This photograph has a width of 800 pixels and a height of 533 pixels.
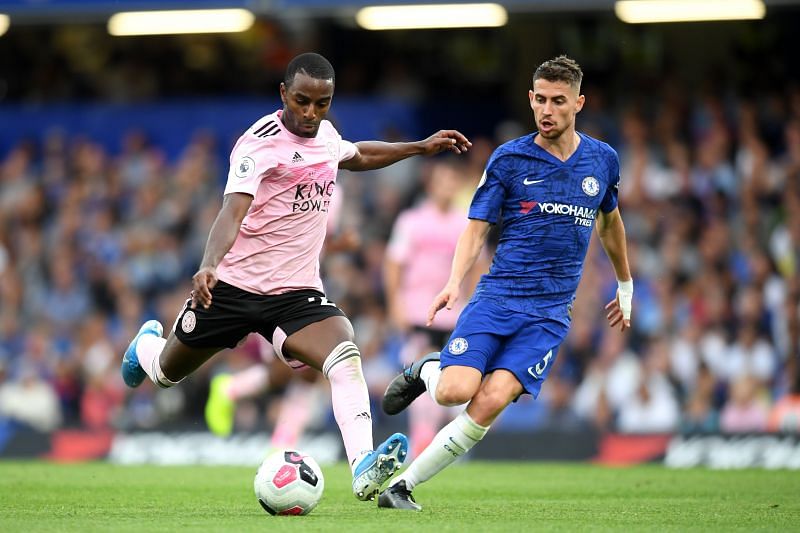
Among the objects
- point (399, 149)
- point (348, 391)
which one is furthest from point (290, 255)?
point (399, 149)

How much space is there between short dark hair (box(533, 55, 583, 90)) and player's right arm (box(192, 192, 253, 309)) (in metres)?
1.83

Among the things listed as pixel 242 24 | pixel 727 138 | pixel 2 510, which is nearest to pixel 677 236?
pixel 727 138

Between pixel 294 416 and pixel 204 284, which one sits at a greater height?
pixel 204 284

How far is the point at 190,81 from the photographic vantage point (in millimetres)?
21328

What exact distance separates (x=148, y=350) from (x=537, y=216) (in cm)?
282

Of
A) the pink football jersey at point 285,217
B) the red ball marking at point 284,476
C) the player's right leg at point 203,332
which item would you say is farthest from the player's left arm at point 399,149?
the red ball marking at point 284,476

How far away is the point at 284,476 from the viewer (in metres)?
7.58

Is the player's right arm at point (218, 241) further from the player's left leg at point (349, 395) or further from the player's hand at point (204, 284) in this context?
the player's left leg at point (349, 395)

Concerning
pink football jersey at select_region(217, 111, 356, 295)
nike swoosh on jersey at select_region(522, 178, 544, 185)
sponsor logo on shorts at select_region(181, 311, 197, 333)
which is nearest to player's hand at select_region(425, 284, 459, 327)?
nike swoosh on jersey at select_region(522, 178, 544, 185)

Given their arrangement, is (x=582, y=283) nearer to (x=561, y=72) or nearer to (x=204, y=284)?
(x=561, y=72)

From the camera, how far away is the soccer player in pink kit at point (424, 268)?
504 inches

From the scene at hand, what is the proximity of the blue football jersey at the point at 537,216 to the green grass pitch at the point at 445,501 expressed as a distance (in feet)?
4.17

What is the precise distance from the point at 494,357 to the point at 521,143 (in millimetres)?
1268

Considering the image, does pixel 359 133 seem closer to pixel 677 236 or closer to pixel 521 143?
pixel 677 236
